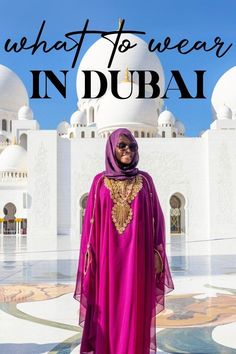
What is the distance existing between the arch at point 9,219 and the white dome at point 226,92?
36.7 feet

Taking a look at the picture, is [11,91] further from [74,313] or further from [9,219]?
[74,313]

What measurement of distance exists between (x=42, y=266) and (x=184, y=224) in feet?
38.7

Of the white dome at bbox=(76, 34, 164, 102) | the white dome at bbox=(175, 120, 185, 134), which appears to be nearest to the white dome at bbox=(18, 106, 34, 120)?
the white dome at bbox=(76, 34, 164, 102)

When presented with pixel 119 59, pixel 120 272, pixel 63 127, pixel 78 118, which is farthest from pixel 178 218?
pixel 120 272

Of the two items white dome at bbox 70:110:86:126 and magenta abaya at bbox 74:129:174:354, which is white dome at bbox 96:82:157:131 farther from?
magenta abaya at bbox 74:129:174:354

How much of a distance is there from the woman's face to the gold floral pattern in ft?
0.34

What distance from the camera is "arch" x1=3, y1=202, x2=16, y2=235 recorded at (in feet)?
65.2

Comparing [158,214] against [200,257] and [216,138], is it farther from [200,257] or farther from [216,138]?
[216,138]

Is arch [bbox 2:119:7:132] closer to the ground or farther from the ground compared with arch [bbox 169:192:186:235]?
farther from the ground

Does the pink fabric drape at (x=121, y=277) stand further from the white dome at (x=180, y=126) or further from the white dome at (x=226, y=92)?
the white dome at (x=180, y=126)

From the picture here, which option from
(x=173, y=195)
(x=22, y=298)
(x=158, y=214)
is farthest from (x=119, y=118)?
(x=158, y=214)

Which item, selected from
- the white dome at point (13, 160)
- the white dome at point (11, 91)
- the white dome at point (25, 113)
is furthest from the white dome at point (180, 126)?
the white dome at point (11, 91)

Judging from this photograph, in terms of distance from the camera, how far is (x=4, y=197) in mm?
19781

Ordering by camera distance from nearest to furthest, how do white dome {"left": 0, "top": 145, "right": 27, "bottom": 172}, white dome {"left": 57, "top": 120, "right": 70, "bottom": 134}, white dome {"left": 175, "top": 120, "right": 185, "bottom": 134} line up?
white dome {"left": 0, "top": 145, "right": 27, "bottom": 172} → white dome {"left": 175, "top": 120, "right": 185, "bottom": 134} → white dome {"left": 57, "top": 120, "right": 70, "bottom": 134}
